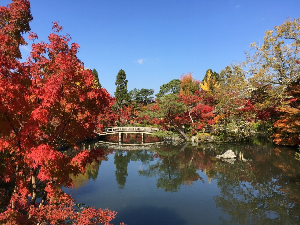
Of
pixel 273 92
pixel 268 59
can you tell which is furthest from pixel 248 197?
pixel 268 59

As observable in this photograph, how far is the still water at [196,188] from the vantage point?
720 centimetres

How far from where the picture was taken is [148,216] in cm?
720

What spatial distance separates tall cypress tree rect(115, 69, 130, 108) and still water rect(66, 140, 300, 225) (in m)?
18.0

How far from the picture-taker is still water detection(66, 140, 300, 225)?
7199 millimetres

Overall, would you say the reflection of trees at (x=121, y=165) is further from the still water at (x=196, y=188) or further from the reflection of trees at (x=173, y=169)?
the reflection of trees at (x=173, y=169)

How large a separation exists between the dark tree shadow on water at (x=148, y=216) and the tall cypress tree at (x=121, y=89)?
1035 inches

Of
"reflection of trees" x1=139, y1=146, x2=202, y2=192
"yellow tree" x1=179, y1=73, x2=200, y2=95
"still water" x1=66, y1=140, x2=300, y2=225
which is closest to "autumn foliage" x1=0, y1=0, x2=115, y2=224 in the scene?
"still water" x1=66, y1=140, x2=300, y2=225

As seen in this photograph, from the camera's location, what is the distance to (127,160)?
50.6ft

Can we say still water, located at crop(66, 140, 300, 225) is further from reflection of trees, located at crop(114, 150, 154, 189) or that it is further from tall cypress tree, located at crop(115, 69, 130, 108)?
tall cypress tree, located at crop(115, 69, 130, 108)

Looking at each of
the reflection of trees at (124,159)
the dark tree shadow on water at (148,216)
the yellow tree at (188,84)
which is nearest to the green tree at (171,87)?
the yellow tree at (188,84)

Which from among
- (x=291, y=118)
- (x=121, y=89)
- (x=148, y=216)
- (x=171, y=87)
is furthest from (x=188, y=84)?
(x=148, y=216)

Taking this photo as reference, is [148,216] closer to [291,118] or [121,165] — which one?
[121,165]

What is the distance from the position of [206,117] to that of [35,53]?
19532mm

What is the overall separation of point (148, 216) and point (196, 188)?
348cm
